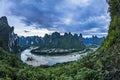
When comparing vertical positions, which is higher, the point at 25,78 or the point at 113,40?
the point at 113,40

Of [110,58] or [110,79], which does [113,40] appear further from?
[110,79]

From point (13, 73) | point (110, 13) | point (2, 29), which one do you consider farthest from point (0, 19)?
point (13, 73)

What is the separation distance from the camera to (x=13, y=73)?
1588 centimetres

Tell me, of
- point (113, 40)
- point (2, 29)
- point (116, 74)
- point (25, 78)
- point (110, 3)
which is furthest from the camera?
point (2, 29)

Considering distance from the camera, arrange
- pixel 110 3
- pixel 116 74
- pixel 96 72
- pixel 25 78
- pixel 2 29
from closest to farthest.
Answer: pixel 116 74, pixel 96 72, pixel 25 78, pixel 110 3, pixel 2 29

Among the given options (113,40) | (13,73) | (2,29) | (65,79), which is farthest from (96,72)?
(2,29)

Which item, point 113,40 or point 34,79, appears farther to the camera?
point 113,40

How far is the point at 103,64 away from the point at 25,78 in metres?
4.77

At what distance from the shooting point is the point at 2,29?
10756cm

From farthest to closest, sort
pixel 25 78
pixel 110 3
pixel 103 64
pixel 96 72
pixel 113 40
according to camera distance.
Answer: pixel 110 3, pixel 113 40, pixel 25 78, pixel 103 64, pixel 96 72

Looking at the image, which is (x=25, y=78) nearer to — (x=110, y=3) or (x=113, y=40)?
(x=113, y=40)

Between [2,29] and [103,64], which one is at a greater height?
[2,29]

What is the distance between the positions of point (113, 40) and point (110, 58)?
5.83 m

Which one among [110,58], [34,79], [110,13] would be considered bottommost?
[34,79]
